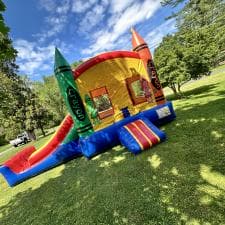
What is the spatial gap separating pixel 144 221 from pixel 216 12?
3306cm

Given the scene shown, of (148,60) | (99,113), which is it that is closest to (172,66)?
(148,60)

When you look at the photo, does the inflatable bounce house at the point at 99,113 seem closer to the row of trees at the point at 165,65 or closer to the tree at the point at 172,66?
the row of trees at the point at 165,65

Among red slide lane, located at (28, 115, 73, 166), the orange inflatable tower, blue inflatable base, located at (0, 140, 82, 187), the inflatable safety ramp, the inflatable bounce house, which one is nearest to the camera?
the inflatable safety ramp

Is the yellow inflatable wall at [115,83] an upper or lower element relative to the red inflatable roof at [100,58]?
lower

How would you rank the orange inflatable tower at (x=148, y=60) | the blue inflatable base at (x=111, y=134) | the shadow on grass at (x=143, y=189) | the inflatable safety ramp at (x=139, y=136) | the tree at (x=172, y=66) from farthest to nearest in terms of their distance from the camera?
the tree at (x=172, y=66), the orange inflatable tower at (x=148, y=60), the blue inflatable base at (x=111, y=134), the inflatable safety ramp at (x=139, y=136), the shadow on grass at (x=143, y=189)

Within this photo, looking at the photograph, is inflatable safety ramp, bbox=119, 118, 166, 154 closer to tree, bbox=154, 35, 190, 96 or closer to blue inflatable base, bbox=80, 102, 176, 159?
blue inflatable base, bbox=80, 102, 176, 159

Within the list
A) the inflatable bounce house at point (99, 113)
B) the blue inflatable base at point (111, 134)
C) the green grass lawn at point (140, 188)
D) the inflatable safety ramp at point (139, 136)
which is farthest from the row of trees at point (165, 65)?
the inflatable safety ramp at point (139, 136)

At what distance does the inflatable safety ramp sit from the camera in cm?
610

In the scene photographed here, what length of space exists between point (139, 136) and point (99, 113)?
2176 millimetres

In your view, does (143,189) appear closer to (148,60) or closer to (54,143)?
(54,143)

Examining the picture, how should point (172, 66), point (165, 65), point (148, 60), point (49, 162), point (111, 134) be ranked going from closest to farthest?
1. point (111, 134)
2. point (49, 162)
3. point (148, 60)
4. point (172, 66)
5. point (165, 65)

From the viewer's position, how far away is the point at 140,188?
4.19 meters

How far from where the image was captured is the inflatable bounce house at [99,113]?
688 cm

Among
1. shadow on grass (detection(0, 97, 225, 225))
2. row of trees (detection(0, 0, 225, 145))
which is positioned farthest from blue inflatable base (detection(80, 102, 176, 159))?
row of trees (detection(0, 0, 225, 145))
